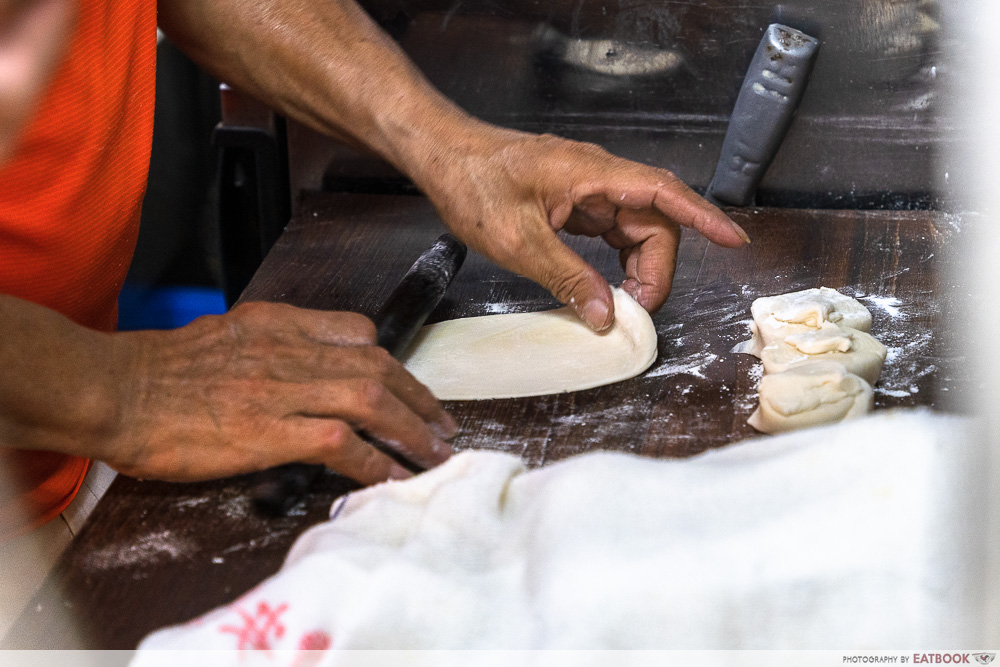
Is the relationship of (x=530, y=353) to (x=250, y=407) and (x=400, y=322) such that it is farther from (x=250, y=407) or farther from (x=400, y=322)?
(x=250, y=407)

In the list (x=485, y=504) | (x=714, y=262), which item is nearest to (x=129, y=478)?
(x=485, y=504)

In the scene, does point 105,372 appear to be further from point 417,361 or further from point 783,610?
point 783,610

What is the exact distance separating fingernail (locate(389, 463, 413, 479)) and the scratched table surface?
3.1 inches

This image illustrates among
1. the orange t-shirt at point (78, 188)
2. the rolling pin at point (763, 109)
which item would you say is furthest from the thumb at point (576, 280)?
the orange t-shirt at point (78, 188)

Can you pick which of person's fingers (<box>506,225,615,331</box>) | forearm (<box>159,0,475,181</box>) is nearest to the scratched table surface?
person's fingers (<box>506,225,615,331</box>)

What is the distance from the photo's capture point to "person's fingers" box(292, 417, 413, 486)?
3.43 ft

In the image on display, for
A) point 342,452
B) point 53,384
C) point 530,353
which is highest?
point 53,384

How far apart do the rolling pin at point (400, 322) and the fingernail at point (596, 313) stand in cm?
25

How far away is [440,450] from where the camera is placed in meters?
1.14

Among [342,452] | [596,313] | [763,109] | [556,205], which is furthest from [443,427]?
[763,109]

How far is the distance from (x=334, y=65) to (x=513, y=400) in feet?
2.34

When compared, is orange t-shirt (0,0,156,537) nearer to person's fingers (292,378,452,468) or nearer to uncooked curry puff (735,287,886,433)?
person's fingers (292,378,452,468)

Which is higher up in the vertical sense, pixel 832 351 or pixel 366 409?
pixel 366 409

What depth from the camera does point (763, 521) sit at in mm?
861
